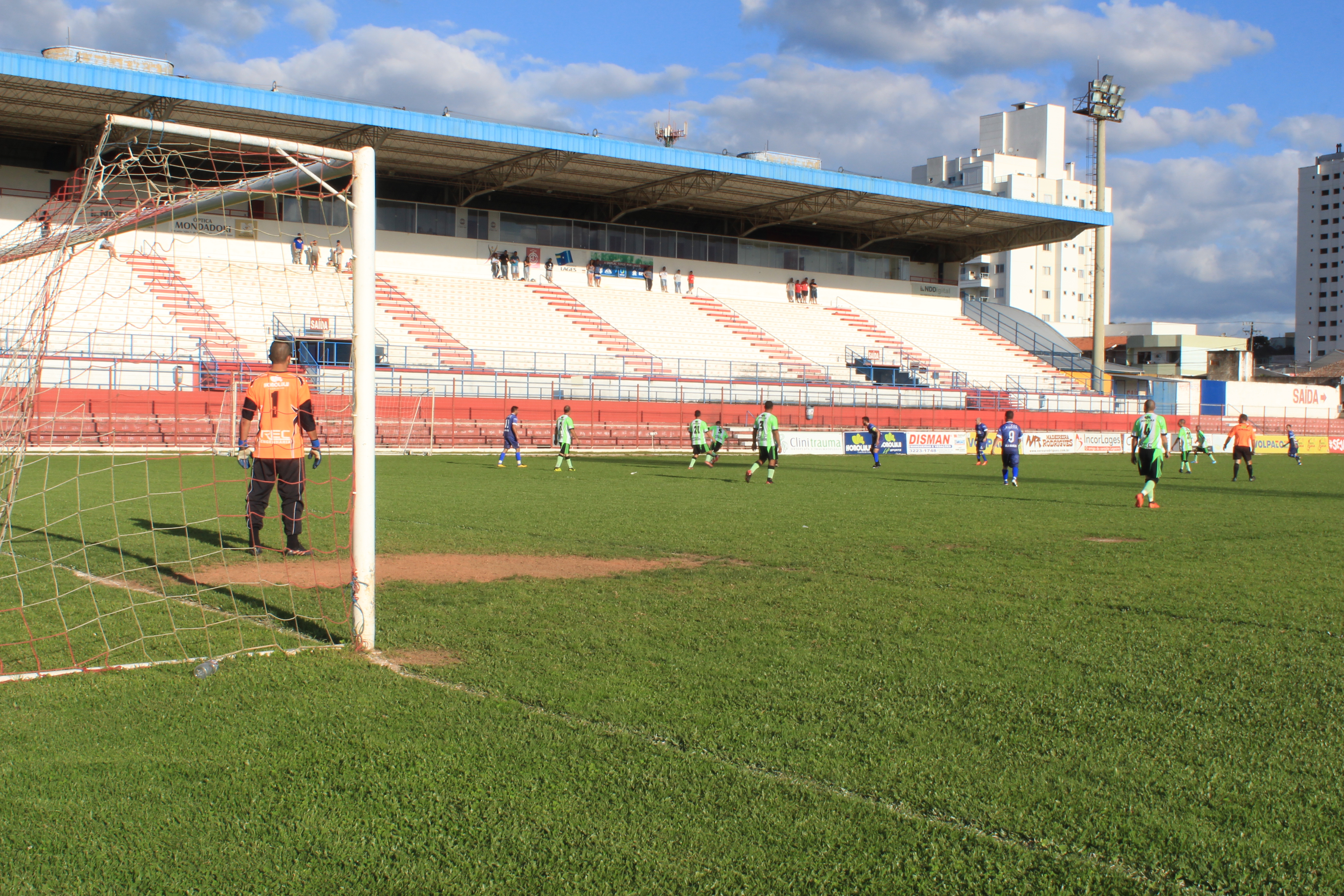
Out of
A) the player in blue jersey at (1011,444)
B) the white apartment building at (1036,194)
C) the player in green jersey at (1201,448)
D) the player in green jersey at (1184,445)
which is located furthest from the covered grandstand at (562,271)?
the white apartment building at (1036,194)

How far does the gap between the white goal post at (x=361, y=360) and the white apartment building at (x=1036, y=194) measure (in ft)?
324

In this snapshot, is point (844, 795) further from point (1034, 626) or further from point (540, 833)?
point (1034, 626)

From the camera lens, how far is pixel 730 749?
429cm

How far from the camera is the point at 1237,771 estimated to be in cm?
408

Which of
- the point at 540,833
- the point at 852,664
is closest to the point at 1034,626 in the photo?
the point at 852,664

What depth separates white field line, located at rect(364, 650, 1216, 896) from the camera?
3238 millimetres

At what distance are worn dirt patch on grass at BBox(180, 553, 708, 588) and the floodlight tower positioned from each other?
1899 inches

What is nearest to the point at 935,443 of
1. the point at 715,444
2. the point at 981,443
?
the point at 981,443

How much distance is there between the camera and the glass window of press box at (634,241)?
44.7m

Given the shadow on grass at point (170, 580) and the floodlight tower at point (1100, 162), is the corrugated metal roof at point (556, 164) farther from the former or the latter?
the shadow on grass at point (170, 580)

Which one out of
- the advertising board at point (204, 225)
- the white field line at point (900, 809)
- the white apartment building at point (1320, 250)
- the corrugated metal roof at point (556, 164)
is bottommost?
the white field line at point (900, 809)

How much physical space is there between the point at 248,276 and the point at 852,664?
106 ft

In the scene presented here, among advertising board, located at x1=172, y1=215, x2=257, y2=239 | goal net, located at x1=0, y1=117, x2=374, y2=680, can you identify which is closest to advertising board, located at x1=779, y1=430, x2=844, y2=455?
goal net, located at x1=0, y1=117, x2=374, y2=680

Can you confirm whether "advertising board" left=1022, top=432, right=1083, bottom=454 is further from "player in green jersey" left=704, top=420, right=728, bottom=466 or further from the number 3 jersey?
the number 3 jersey
